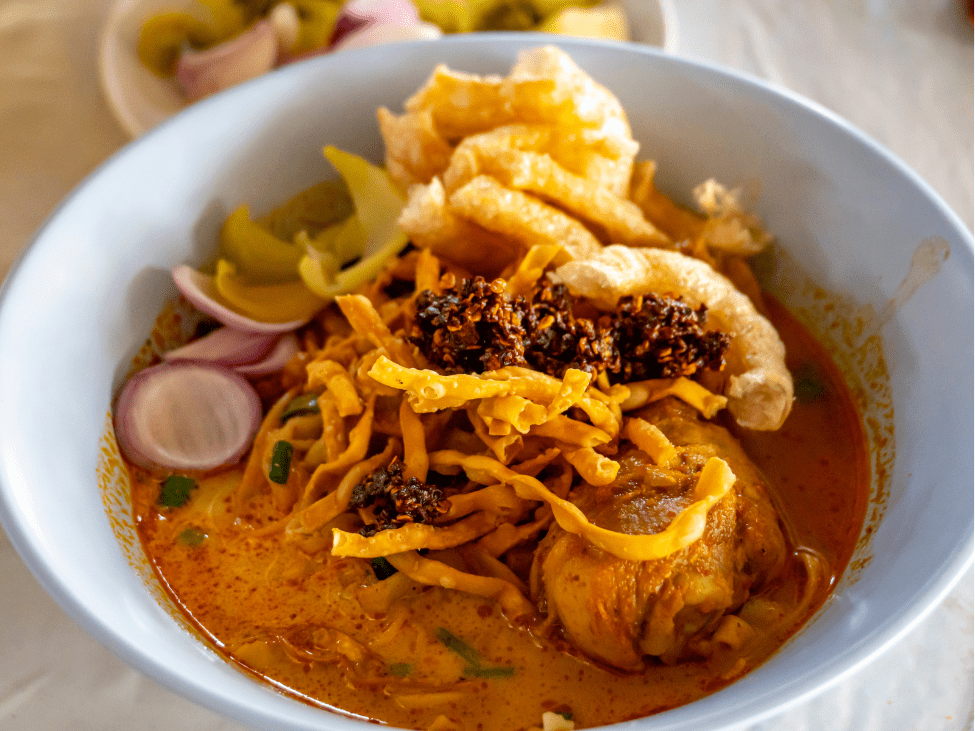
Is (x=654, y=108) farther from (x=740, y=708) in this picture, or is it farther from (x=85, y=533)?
(x=85, y=533)

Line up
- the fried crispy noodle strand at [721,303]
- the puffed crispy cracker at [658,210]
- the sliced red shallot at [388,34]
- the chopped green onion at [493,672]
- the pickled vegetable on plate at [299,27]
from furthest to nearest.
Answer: the pickled vegetable on plate at [299,27] < the sliced red shallot at [388,34] < the puffed crispy cracker at [658,210] < the fried crispy noodle strand at [721,303] < the chopped green onion at [493,672]

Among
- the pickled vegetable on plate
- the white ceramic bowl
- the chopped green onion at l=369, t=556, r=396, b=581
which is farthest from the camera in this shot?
the pickled vegetable on plate

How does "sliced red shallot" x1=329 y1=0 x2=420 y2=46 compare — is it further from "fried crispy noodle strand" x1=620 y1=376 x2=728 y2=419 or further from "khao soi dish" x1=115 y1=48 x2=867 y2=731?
"fried crispy noodle strand" x1=620 y1=376 x2=728 y2=419

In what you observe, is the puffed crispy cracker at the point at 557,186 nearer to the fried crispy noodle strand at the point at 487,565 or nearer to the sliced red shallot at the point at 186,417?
the sliced red shallot at the point at 186,417

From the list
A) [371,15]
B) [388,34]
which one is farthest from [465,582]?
[371,15]

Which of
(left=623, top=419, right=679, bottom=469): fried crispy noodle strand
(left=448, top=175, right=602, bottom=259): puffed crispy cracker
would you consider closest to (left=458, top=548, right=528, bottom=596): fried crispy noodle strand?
(left=623, top=419, right=679, bottom=469): fried crispy noodle strand

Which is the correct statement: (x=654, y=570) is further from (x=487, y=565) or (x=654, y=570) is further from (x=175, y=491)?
(x=175, y=491)

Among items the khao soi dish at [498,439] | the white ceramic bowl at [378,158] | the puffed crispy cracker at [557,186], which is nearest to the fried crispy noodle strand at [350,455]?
the khao soi dish at [498,439]
